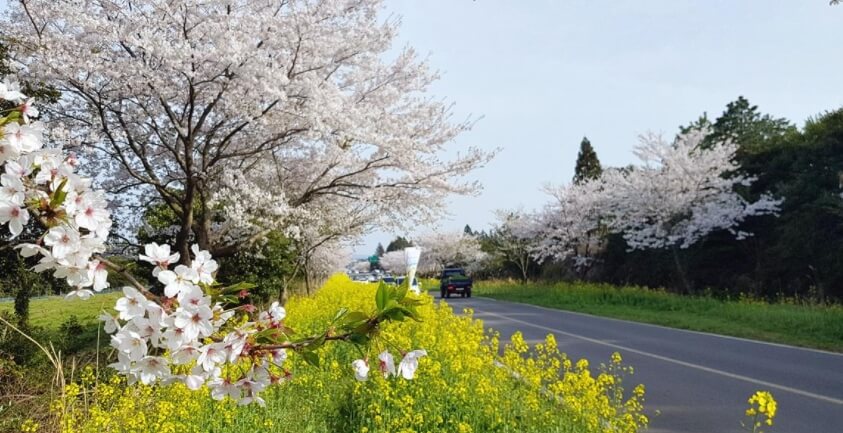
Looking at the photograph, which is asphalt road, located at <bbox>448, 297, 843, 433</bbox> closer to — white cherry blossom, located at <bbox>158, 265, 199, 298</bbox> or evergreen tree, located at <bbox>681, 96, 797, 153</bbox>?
white cherry blossom, located at <bbox>158, 265, 199, 298</bbox>

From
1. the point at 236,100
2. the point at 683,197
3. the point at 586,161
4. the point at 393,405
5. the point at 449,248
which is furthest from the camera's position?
the point at 449,248

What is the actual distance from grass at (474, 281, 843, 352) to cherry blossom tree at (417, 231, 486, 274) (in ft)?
119

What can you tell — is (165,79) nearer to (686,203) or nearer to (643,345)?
(643,345)

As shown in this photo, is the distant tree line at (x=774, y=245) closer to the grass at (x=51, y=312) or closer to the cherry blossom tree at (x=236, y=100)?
the cherry blossom tree at (x=236, y=100)

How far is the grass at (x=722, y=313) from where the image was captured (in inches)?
472

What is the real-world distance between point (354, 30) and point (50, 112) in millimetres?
4527

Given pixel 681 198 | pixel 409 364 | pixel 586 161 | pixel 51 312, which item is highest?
pixel 586 161

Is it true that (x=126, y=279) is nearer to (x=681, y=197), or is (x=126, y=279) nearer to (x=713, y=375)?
(x=713, y=375)

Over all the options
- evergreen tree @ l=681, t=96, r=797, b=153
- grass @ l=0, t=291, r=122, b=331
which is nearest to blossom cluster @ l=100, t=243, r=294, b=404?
grass @ l=0, t=291, r=122, b=331

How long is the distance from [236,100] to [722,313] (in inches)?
539

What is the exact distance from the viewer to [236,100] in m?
8.05

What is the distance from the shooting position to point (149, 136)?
926 cm

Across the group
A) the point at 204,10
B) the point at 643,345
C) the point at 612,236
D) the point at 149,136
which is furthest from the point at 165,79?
the point at 612,236

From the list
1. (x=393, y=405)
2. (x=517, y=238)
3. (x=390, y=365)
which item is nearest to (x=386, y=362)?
(x=390, y=365)
